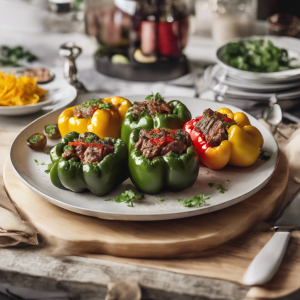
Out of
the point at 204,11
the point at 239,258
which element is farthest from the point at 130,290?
the point at 204,11

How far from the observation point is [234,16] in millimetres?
4969

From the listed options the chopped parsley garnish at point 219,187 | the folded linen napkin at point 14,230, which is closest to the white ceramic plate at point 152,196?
the chopped parsley garnish at point 219,187

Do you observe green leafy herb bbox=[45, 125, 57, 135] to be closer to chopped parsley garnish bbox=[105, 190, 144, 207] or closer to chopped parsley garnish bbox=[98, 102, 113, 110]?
chopped parsley garnish bbox=[98, 102, 113, 110]

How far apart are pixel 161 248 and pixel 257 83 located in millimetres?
2214

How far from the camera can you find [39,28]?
5.97 m

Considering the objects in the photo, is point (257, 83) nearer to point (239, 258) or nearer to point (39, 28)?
point (239, 258)

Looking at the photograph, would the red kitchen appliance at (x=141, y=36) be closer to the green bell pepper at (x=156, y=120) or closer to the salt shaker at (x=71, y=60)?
the salt shaker at (x=71, y=60)

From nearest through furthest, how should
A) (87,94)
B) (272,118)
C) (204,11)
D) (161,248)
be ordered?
1. (161,248)
2. (272,118)
3. (87,94)
4. (204,11)

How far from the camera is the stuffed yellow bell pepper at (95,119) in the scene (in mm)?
2590

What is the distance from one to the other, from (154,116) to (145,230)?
33.7 inches

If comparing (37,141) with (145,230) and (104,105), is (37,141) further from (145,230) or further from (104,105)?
(145,230)

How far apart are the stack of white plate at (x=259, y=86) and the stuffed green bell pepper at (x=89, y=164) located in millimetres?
1768

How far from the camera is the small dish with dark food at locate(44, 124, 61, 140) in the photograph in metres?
2.71

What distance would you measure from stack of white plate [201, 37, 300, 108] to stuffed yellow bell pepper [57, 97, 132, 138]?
4.25 feet
